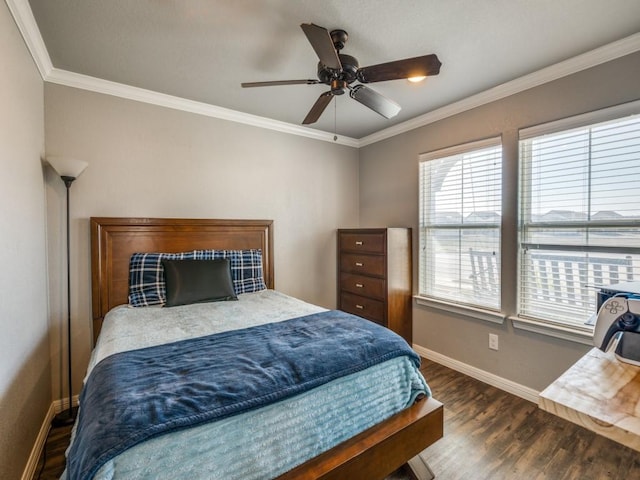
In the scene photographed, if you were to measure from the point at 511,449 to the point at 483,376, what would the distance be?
87 cm

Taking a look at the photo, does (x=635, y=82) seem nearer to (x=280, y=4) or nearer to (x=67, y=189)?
(x=280, y=4)

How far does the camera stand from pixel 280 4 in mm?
1587

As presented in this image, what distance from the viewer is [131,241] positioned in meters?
2.50

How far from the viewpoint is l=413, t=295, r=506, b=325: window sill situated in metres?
2.53

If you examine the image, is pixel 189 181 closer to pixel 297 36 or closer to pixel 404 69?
pixel 297 36

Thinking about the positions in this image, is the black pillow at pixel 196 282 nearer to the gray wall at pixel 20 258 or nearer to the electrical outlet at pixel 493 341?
the gray wall at pixel 20 258

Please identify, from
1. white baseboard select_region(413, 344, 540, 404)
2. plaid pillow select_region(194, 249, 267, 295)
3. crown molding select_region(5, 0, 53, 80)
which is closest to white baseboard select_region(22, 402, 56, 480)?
plaid pillow select_region(194, 249, 267, 295)

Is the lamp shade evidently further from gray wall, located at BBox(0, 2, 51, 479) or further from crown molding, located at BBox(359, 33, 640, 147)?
crown molding, located at BBox(359, 33, 640, 147)

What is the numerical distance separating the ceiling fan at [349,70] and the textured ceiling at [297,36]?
0.73ft

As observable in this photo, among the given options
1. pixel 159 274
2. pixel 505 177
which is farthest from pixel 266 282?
pixel 505 177

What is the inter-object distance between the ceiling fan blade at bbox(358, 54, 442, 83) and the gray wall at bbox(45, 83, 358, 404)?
1.69 meters

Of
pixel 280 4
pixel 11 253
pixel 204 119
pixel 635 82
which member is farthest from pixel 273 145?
pixel 635 82

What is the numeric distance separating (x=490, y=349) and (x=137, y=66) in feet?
11.6

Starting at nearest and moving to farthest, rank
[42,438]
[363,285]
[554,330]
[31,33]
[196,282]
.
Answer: [31,33]
[42,438]
[554,330]
[196,282]
[363,285]
